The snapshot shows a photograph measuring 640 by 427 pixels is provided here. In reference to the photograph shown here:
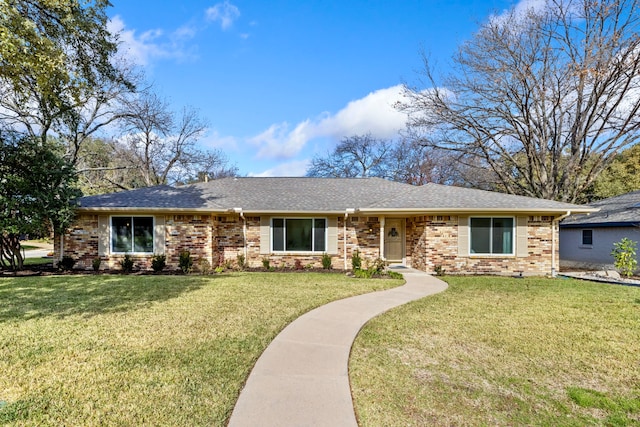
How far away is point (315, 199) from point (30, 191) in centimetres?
958

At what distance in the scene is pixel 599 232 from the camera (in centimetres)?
1392

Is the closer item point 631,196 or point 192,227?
point 192,227

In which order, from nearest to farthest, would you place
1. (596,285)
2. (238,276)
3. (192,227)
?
(596,285) < (238,276) < (192,227)

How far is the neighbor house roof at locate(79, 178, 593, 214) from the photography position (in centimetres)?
1097

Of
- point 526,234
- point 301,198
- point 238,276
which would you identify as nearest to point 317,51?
point 301,198

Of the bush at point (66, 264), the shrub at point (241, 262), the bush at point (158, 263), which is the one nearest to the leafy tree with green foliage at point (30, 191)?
the bush at point (66, 264)

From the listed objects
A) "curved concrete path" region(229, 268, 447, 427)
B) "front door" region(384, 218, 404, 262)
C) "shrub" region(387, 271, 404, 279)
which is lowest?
"shrub" region(387, 271, 404, 279)

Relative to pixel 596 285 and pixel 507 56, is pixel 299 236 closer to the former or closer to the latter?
pixel 596 285

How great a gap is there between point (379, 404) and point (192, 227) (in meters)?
10.1

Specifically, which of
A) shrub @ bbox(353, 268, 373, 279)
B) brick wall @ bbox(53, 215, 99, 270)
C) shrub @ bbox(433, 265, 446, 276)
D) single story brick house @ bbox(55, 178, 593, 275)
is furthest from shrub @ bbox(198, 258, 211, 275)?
shrub @ bbox(433, 265, 446, 276)

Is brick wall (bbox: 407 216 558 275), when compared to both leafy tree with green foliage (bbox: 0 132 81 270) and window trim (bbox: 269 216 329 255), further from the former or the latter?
leafy tree with green foliage (bbox: 0 132 81 270)

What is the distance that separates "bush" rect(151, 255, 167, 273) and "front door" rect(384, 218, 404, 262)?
8.48 m

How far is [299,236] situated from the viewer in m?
12.4

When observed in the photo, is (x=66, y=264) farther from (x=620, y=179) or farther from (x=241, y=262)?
(x=620, y=179)
